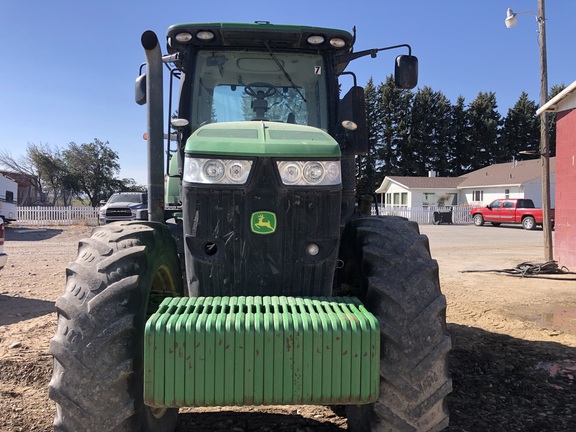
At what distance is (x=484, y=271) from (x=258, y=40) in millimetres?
8771

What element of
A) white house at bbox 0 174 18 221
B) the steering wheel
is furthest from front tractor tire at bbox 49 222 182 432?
white house at bbox 0 174 18 221

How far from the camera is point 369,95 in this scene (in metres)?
58.2

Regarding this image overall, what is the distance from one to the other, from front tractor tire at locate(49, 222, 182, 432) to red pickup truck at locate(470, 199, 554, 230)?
28.2 metres

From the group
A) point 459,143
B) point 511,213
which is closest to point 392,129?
point 459,143

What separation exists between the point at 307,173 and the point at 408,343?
106cm

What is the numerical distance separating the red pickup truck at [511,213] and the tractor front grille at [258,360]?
2784cm

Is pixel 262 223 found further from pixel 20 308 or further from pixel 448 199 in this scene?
pixel 448 199

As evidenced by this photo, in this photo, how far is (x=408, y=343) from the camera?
90.7 inches

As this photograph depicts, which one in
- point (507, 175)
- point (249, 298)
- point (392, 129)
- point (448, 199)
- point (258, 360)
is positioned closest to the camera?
point (258, 360)

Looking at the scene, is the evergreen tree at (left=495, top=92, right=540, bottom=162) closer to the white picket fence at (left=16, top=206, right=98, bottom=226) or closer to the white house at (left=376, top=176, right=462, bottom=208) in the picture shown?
the white house at (left=376, top=176, right=462, bottom=208)

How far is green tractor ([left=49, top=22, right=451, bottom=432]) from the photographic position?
214 centimetres

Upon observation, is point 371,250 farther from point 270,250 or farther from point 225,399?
point 225,399

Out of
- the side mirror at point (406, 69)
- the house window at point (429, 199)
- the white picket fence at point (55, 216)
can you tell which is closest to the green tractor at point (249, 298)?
the side mirror at point (406, 69)

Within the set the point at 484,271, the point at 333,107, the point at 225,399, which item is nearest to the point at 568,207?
the point at 484,271
